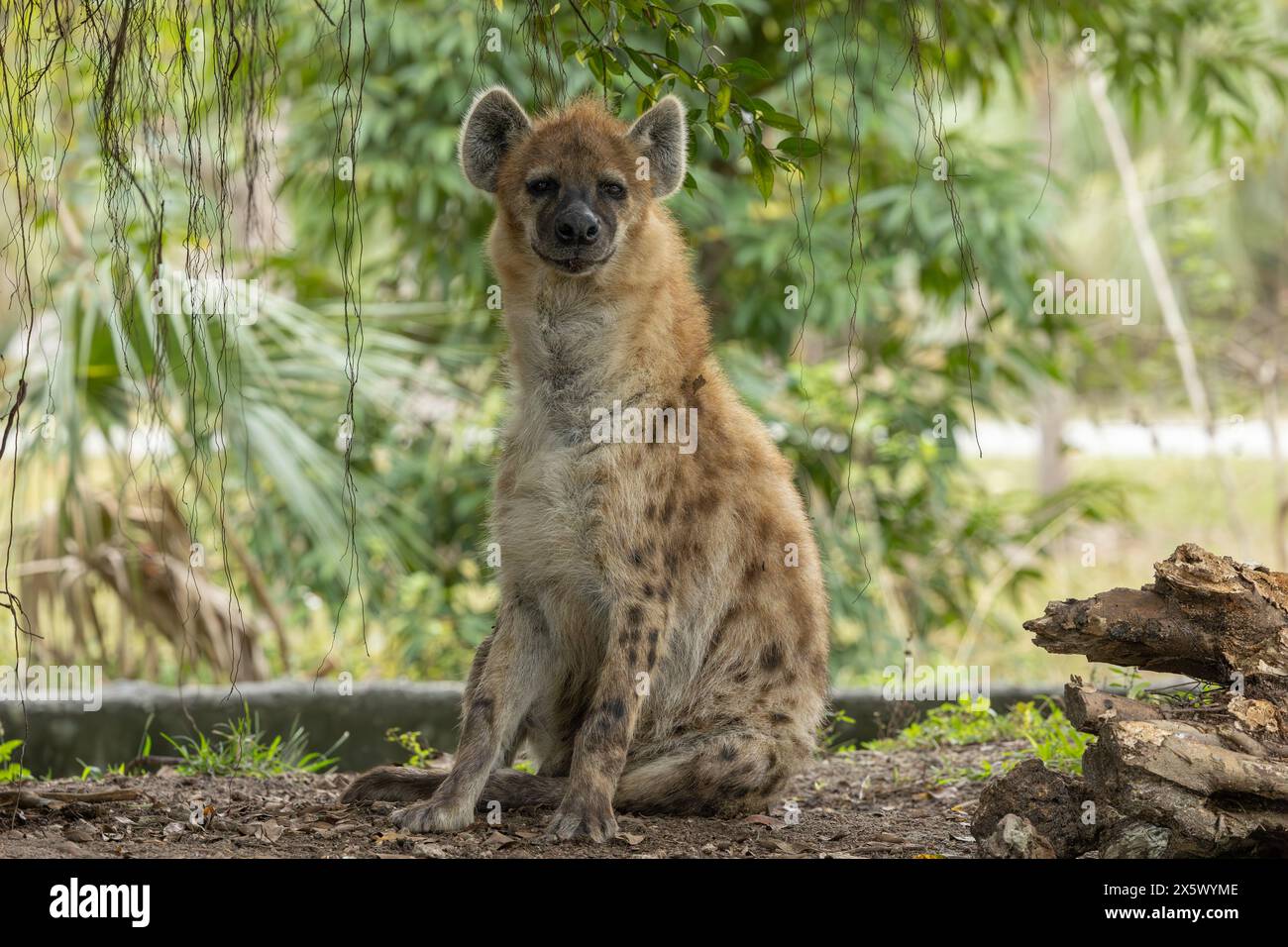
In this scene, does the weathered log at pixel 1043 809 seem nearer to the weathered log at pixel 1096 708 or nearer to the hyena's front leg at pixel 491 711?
the weathered log at pixel 1096 708

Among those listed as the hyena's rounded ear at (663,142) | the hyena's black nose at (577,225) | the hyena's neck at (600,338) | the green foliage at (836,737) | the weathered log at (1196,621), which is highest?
the hyena's rounded ear at (663,142)

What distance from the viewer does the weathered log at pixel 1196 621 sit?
4074 millimetres

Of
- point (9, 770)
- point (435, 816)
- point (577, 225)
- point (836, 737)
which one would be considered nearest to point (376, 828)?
point (435, 816)

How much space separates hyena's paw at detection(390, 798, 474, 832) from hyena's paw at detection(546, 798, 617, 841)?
29 centimetres

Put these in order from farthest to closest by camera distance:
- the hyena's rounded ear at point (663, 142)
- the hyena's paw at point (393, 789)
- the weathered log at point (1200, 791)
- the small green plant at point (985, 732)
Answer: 1. the small green plant at point (985, 732)
2. the hyena's rounded ear at point (663, 142)
3. the hyena's paw at point (393, 789)
4. the weathered log at point (1200, 791)

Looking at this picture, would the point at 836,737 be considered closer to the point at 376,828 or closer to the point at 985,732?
the point at 985,732

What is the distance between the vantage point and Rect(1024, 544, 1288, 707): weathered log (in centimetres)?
407

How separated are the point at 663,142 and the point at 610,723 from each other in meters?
2.12

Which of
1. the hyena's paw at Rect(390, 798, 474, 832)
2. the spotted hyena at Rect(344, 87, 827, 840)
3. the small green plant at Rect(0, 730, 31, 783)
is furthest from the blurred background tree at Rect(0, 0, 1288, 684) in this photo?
the hyena's paw at Rect(390, 798, 474, 832)

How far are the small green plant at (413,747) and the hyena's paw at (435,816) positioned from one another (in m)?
1.39

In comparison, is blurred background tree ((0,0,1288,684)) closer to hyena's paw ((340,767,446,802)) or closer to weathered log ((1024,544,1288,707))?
hyena's paw ((340,767,446,802))

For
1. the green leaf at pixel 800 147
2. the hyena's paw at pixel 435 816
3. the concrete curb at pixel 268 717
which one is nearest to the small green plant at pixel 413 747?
the concrete curb at pixel 268 717

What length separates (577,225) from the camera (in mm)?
4664
